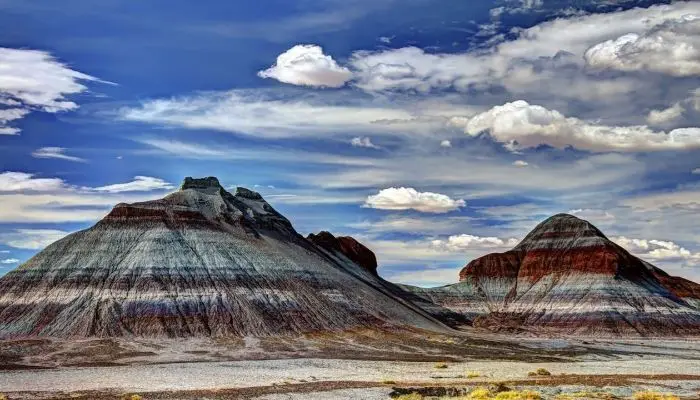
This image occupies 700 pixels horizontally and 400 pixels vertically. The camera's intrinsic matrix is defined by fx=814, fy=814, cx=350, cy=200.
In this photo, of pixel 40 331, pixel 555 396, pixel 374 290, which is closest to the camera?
pixel 555 396

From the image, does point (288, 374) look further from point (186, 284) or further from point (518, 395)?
point (186, 284)

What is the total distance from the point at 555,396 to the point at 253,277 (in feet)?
318

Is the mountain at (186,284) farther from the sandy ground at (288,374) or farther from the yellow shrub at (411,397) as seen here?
the yellow shrub at (411,397)

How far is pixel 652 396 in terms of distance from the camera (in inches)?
2331

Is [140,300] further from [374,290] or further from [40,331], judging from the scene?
[374,290]

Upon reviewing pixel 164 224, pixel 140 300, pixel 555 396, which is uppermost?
pixel 164 224

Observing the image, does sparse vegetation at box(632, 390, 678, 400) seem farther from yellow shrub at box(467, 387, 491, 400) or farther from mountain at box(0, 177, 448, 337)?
mountain at box(0, 177, 448, 337)

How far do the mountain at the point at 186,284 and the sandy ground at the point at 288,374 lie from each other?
3763 centimetres

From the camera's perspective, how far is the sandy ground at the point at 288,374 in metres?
68.9

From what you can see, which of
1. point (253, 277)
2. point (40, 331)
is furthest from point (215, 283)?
point (40, 331)

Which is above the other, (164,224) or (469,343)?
(164,224)

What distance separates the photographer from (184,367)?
91312 millimetres

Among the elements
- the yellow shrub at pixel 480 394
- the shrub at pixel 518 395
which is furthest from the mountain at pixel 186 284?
the shrub at pixel 518 395

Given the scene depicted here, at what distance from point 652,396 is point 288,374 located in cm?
3652
